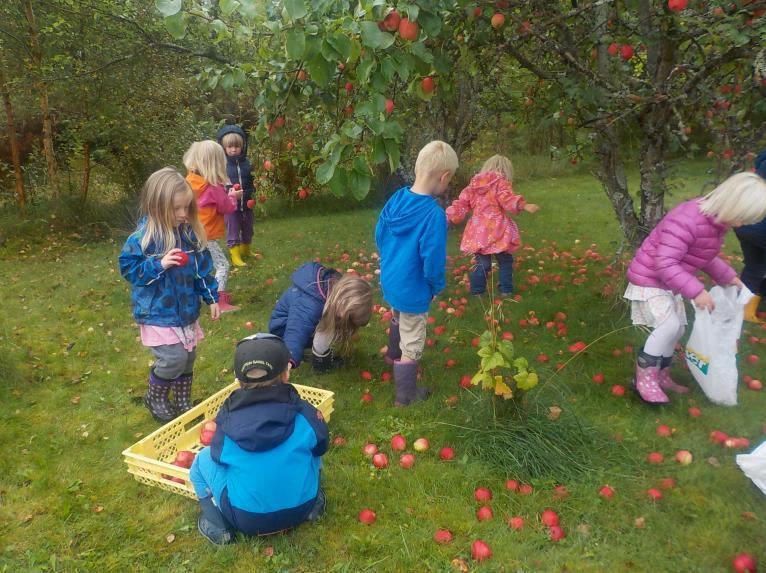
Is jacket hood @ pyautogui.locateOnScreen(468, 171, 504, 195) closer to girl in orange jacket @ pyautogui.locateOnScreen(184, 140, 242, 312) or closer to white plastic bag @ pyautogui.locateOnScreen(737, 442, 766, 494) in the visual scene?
girl in orange jacket @ pyautogui.locateOnScreen(184, 140, 242, 312)

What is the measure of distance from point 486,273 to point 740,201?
9.71 feet

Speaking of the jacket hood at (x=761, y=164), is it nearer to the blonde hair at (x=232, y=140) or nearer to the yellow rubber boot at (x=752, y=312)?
the yellow rubber boot at (x=752, y=312)

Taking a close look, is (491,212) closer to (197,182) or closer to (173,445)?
(197,182)

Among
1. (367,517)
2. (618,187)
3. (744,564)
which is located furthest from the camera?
(618,187)

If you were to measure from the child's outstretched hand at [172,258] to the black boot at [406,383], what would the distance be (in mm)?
1635

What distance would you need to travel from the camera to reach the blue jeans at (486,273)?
18.6 ft

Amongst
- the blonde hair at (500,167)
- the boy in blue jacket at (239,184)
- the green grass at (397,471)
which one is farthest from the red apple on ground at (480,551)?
the boy in blue jacket at (239,184)

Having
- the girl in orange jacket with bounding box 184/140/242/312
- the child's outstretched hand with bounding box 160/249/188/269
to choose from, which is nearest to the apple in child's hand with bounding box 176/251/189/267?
the child's outstretched hand with bounding box 160/249/188/269

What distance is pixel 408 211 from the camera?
139 inches

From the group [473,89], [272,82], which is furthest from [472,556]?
[473,89]

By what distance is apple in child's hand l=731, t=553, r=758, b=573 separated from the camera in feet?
7.84

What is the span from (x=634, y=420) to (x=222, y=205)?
13.8 feet

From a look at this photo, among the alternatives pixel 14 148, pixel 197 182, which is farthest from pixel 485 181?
pixel 14 148

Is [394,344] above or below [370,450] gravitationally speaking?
above
